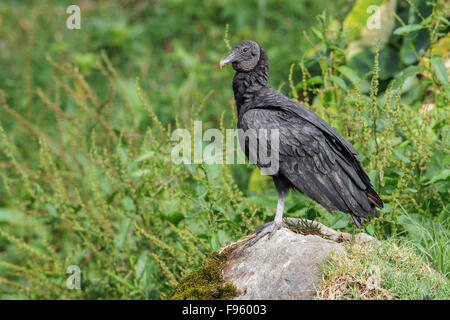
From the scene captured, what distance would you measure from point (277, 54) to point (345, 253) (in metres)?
4.70

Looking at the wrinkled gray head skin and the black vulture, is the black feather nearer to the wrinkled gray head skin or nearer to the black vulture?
the black vulture

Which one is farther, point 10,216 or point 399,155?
point 10,216

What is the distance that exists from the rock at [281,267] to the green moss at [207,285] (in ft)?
0.14

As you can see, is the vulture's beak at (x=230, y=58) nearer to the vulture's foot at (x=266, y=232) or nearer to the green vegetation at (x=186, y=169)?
the green vegetation at (x=186, y=169)

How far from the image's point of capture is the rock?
2.38 m

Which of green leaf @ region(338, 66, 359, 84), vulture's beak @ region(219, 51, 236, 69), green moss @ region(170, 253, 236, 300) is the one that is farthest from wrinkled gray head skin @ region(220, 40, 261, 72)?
green moss @ region(170, 253, 236, 300)

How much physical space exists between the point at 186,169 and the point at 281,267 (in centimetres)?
135

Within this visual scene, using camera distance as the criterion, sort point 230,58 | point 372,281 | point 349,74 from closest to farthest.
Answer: point 372,281 → point 230,58 → point 349,74

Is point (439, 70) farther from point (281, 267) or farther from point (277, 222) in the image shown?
point (281, 267)

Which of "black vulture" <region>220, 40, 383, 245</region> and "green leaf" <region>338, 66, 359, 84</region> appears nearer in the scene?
"black vulture" <region>220, 40, 383, 245</region>

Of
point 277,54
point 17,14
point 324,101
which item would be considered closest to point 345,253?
point 324,101

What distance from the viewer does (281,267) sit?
2.48m

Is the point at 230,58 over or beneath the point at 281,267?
over

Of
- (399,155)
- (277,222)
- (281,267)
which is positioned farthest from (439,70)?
(281,267)
